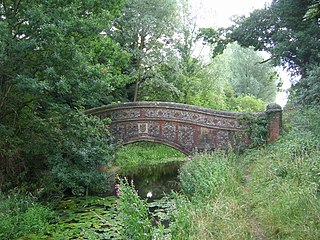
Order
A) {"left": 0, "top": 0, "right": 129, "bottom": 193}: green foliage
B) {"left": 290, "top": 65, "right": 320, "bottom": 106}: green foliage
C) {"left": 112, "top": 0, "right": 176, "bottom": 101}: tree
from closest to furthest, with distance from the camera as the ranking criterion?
{"left": 0, "top": 0, "right": 129, "bottom": 193}: green foliage, {"left": 290, "top": 65, "right": 320, "bottom": 106}: green foliage, {"left": 112, "top": 0, "right": 176, "bottom": 101}: tree

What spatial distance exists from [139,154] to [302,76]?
6.92 metres

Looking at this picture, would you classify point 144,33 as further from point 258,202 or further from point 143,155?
point 258,202

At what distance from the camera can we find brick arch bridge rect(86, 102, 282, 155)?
10.0 meters

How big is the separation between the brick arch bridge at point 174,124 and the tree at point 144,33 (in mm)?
2915

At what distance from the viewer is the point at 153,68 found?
13.7 meters

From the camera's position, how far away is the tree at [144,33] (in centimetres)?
1287

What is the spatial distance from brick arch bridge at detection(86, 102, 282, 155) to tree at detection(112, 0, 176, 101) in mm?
2915

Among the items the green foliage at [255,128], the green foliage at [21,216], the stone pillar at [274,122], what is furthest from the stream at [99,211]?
the stone pillar at [274,122]

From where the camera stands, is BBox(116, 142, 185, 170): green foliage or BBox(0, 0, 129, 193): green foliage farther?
BBox(116, 142, 185, 170): green foliage

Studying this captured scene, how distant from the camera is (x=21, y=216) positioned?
576 cm

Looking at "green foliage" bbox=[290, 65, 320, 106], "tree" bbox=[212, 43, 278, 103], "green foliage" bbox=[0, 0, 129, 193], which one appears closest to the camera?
"green foliage" bbox=[0, 0, 129, 193]

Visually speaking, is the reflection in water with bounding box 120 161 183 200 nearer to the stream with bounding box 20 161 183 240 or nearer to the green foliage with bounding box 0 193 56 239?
the stream with bounding box 20 161 183 240

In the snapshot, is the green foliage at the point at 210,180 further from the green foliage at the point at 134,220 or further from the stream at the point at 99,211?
the green foliage at the point at 134,220

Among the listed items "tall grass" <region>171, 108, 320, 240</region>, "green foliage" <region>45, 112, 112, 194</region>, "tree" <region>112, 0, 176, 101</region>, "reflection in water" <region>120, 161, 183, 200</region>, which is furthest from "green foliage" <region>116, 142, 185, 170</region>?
"tall grass" <region>171, 108, 320, 240</region>
